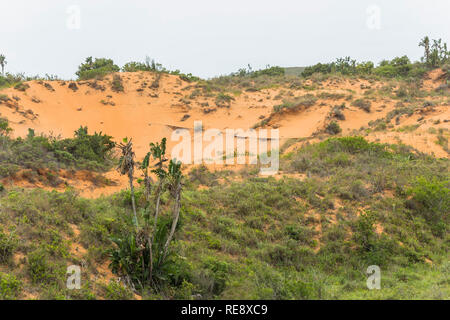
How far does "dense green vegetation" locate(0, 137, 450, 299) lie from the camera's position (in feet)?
17.0

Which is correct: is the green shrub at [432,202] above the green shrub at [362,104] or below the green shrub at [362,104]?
below

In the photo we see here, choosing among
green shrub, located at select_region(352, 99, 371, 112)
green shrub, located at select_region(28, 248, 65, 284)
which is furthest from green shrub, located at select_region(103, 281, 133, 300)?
green shrub, located at select_region(352, 99, 371, 112)

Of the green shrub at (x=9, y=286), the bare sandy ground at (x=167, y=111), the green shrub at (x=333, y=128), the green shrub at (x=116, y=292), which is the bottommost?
the green shrub at (x=116, y=292)

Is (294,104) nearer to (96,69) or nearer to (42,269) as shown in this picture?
(96,69)

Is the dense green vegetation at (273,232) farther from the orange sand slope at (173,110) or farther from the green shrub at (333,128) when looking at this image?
the orange sand slope at (173,110)

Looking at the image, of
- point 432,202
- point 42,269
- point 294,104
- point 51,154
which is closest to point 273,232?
point 432,202

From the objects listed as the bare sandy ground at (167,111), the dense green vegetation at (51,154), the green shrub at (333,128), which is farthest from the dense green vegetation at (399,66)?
the dense green vegetation at (51,154)

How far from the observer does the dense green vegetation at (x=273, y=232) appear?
5172 millimetres

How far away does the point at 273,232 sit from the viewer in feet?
26.3

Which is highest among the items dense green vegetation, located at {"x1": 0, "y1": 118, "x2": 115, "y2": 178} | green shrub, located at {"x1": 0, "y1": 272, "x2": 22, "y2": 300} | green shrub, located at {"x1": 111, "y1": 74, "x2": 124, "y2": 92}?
green shrub, located at {"x1": 111, "y1": 74, "x2": 124, "y2": 92}

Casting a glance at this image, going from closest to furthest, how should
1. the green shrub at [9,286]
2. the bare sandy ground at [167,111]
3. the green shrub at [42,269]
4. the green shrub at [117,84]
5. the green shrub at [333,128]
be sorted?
the green shrub at [9,286], the green shrub at [42,269], the bare sandy ground at [167,111], the green shrub at [333,128], the green shrub at [117,84]

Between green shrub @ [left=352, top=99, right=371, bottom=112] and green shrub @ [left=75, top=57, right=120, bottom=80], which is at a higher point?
green shrub @ [left=75, top=57, right=120, bottom=80]

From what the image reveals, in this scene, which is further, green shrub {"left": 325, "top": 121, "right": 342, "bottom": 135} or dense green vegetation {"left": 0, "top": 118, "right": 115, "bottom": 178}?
green shrub {"left": 325, "top": 121, "right": 342, "bottom": 135}

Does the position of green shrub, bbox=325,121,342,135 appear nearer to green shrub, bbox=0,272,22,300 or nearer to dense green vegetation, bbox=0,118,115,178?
dense green vegetation, bbox=0,118,115,178
